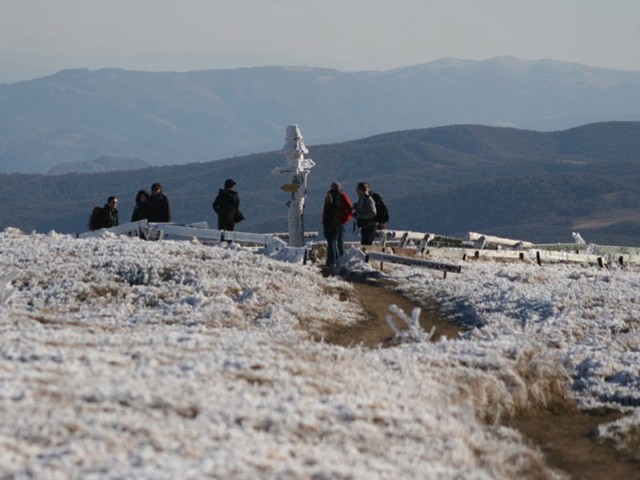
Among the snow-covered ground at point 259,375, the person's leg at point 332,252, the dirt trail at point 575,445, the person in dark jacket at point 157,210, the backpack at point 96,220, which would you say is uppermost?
the person in dark jacket at point 157,210

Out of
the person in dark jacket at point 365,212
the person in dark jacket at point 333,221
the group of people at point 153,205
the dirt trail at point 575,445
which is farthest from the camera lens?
the group of people at point 153,205

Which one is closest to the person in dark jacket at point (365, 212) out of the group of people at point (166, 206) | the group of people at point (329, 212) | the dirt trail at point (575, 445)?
the group of people at point (329, 212)

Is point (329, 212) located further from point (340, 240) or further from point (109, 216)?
point (109, 216)

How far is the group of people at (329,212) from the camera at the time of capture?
30484 millimetres

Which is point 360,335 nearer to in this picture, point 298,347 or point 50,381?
point 298,347

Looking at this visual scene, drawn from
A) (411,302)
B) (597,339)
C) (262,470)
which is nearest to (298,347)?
(262,470)

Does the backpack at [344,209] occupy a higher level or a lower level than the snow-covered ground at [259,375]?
higher

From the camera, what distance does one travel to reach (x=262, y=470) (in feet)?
33.8

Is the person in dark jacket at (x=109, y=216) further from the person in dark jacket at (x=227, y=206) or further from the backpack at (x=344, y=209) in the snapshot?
the backpack at (x=344, y=209)

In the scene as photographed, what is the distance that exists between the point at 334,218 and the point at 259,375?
17.0 metres

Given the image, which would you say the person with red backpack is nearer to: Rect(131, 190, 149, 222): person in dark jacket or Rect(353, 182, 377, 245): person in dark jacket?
Rect(353, 182, 377, 245): person in dark jacket

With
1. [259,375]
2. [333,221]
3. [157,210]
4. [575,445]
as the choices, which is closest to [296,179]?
[333,221]

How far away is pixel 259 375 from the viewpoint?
13555 millimetres

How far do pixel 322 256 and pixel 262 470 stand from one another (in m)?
23.3
